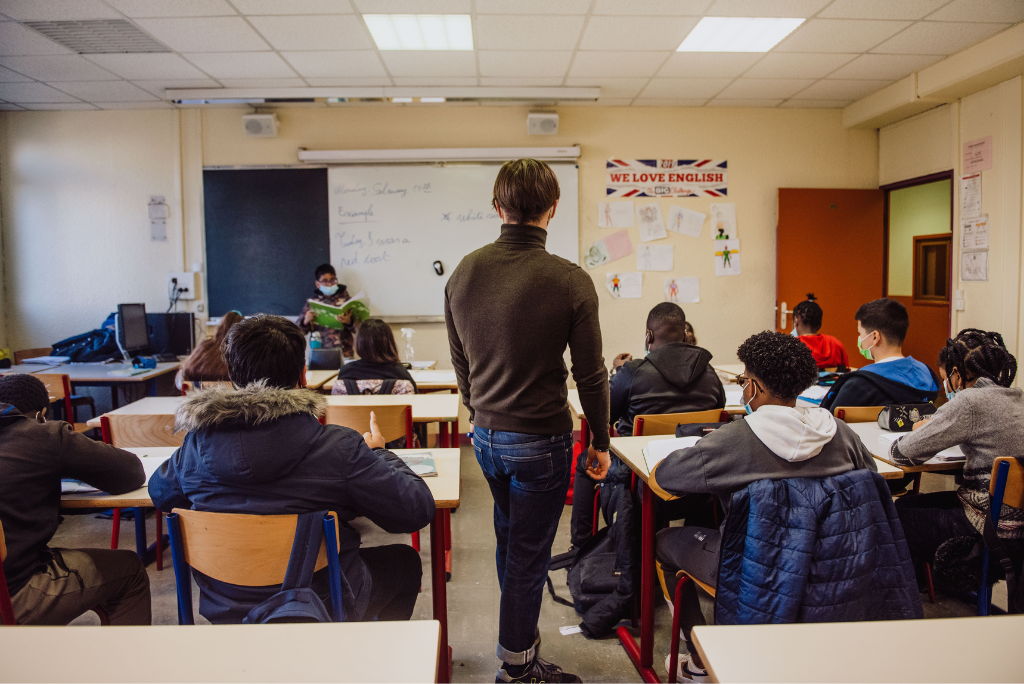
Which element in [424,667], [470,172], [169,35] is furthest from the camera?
[470,172]

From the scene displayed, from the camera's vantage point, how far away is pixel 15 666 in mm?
821

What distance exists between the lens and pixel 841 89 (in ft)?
14.8

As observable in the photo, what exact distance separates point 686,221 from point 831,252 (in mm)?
1311

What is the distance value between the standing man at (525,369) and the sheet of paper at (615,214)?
138 inches

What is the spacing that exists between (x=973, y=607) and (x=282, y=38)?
14.6ft

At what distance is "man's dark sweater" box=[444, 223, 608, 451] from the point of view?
4.77ft

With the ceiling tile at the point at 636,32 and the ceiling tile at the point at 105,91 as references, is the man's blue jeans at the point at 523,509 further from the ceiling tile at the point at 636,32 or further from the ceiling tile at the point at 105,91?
the ceiling tile at the point at 105,91

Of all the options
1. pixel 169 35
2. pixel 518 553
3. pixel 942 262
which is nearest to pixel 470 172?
pixel 169 35

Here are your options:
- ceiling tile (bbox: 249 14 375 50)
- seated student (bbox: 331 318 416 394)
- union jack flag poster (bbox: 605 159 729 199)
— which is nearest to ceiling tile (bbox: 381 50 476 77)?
ceiling tile (bbox: 249 14 375 50)

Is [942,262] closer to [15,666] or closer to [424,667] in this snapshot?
[424,667]

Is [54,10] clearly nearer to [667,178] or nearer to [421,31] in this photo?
[421,31]

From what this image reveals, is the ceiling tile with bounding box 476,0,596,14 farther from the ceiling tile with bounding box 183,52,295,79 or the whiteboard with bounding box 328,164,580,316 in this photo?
the whiteboard with bounding box 328,164,580,316

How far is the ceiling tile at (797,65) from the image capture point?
384 centimetres

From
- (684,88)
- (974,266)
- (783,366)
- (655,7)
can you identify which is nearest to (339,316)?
(655,7)
